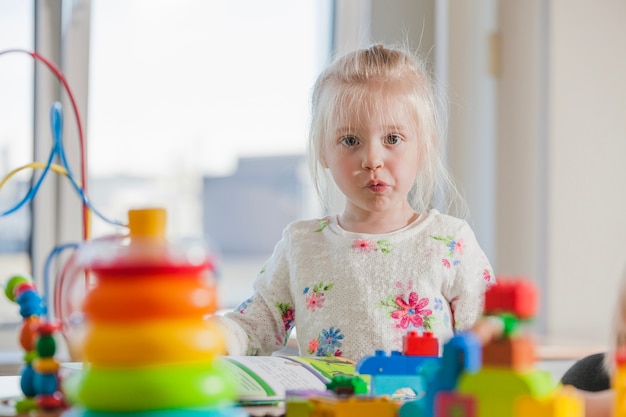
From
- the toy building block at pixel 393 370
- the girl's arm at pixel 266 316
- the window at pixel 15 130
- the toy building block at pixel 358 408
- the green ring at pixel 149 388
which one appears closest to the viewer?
the green ring at pixel 149 388

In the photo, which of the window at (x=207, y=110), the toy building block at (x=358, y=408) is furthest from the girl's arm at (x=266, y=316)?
the window at (x=207, y=110)

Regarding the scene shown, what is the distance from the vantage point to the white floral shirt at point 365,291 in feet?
3.41

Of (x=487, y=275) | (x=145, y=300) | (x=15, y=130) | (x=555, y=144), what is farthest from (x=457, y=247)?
(x=15, y=130)

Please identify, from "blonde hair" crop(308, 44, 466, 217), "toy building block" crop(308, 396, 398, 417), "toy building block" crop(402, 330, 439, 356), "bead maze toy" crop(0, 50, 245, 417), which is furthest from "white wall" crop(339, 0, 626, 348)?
"bead maze toy" crop(0, 50, 245, 417)

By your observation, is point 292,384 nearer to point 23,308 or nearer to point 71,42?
point 23,308

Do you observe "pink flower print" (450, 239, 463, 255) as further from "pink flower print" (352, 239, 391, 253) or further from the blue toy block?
the blue toy block

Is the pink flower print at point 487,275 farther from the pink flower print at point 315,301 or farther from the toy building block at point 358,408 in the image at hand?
the toy building block at point 358,408

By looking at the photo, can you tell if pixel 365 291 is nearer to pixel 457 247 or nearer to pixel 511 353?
pixel 457 247

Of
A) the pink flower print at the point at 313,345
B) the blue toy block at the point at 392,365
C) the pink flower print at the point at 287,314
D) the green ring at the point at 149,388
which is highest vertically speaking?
the green ring at the point at 149,388

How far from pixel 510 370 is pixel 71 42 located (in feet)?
5.46

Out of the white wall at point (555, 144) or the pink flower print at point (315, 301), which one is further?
the white wall at point (555, 144)

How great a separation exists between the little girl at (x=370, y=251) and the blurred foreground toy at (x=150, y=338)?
60 centimetres

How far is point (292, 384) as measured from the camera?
2.32 feet

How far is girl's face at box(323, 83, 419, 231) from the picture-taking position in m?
1.07
